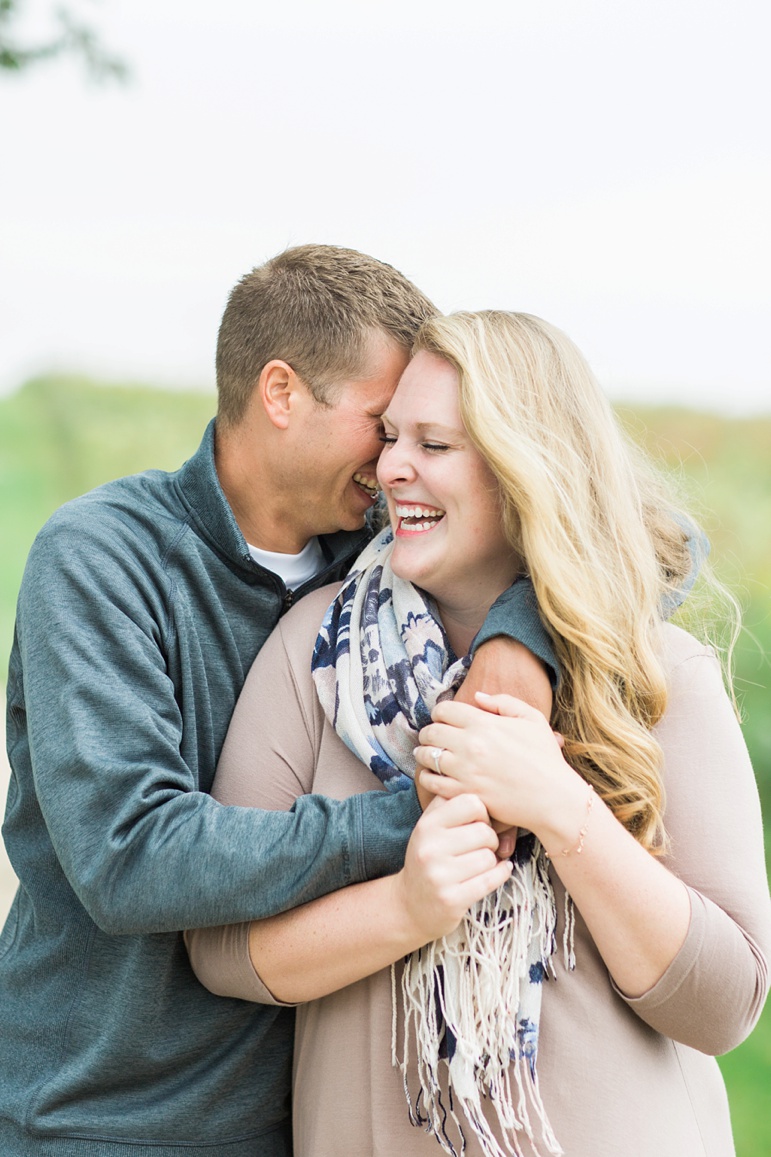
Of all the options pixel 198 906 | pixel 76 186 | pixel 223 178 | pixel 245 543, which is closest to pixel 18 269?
pixel 76 186

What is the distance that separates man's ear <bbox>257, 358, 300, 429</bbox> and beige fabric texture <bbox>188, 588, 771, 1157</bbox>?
0.60 metres

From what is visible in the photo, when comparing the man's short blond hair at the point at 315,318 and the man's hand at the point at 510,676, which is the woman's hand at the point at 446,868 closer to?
the man's hand at the point at 510,676

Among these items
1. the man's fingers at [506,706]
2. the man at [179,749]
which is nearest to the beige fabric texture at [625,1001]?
the man at [179,749]

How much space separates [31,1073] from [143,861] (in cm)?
53

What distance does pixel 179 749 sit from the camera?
184cm

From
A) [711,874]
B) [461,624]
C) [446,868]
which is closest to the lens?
[446,868]

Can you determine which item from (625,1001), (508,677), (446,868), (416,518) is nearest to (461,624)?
(416,518)

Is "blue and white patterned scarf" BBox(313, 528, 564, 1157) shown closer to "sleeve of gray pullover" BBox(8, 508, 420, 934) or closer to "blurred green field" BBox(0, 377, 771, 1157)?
"sleeve of gray pullover" BBox(8, 508, 420, 934)

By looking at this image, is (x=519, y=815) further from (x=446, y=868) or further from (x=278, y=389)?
(x=278, y=389)

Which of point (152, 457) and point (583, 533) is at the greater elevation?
point (583, 533)

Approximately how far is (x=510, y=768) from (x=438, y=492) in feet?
1.68

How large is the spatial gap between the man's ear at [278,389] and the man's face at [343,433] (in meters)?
0.04

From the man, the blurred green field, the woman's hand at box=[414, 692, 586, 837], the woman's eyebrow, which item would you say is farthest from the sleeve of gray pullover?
the blurred green field

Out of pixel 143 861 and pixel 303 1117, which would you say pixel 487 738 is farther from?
pixel 303 1117
